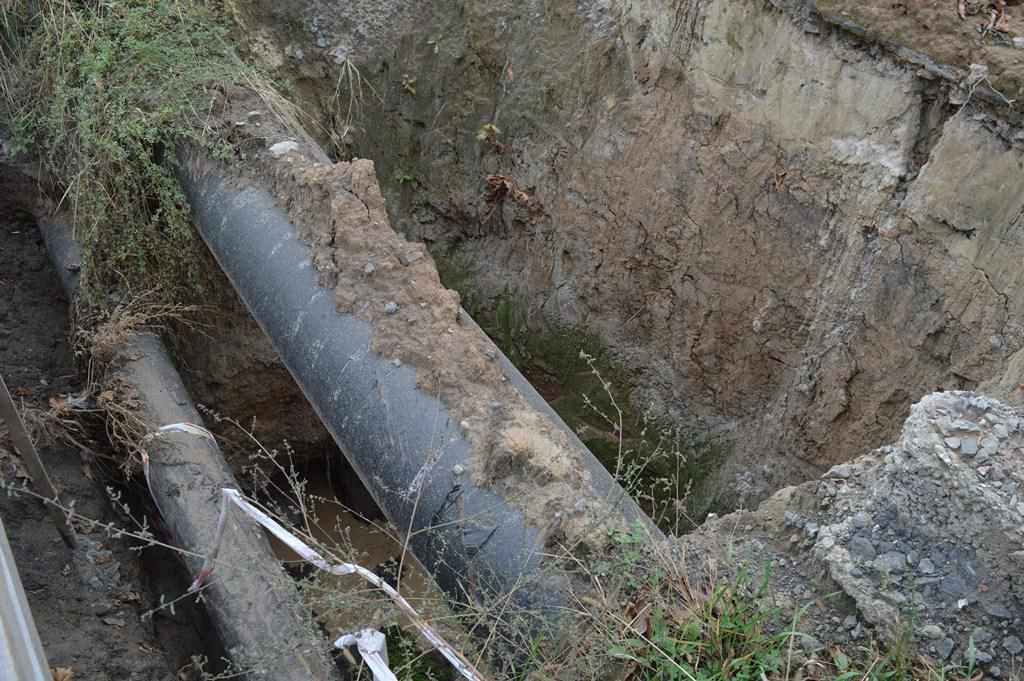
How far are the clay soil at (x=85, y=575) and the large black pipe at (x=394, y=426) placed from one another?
0.95 m

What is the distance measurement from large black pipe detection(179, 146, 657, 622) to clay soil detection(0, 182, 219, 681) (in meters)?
0.95

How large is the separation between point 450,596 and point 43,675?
109 cm

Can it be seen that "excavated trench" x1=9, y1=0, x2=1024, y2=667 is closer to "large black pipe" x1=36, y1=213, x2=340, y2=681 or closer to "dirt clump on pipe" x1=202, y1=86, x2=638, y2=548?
"large black pipe" x1=36, y1=213, x2=340, y2=681

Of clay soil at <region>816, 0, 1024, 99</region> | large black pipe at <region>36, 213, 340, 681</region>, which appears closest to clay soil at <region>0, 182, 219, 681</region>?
large black pipe at <region>36, 213, 340, 681</region>

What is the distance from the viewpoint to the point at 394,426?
2.89 metres

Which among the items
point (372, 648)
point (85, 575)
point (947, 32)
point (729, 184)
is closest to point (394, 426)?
point (372, 648)

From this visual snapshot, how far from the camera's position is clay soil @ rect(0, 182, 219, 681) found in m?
3.33

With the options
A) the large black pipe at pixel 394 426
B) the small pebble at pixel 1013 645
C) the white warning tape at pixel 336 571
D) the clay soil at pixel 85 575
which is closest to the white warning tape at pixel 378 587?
the white warning tape at pixel 336 571

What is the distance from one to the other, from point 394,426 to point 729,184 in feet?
8.98

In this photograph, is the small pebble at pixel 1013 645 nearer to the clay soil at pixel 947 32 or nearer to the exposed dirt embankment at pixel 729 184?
the exposed dirt embankment at pixel 729 184

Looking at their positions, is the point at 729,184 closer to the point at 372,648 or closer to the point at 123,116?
the point at 123,116

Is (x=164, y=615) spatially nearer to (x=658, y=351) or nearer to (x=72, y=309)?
(x=72, y=309)

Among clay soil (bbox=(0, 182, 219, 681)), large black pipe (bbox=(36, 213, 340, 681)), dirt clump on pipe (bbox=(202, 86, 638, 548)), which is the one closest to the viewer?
dirt clump on pipe (bbox=(202, 86, 638, 548))

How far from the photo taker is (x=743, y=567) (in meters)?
2.43
